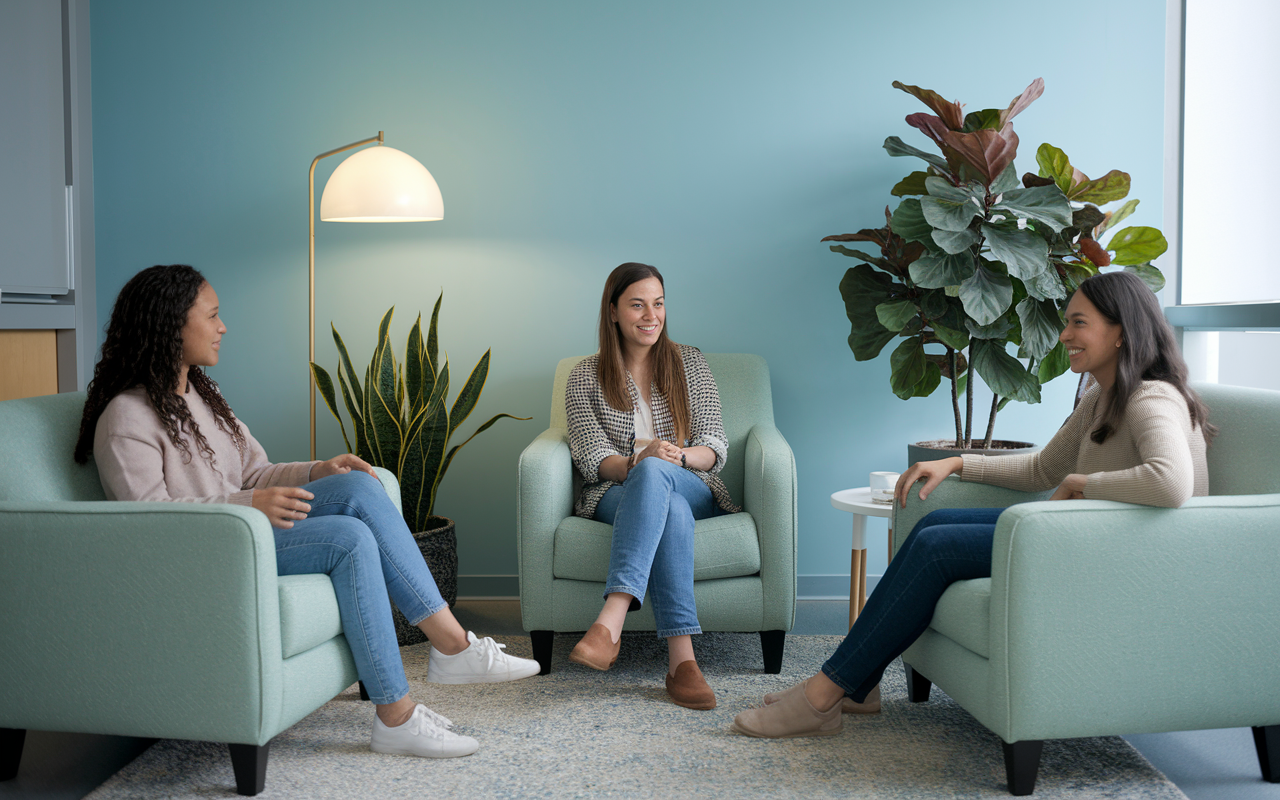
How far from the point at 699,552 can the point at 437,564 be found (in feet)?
2.85

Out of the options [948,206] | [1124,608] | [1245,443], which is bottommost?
[1124,608]

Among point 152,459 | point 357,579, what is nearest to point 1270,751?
point 357,579

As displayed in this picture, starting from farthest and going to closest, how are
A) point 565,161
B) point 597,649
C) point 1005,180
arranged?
point 565,161 < point 1005,180 < point 597,649

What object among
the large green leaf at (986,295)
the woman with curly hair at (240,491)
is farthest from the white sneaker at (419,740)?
the large green leaf at (986,295)

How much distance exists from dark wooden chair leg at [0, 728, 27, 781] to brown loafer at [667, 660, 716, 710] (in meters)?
1.37

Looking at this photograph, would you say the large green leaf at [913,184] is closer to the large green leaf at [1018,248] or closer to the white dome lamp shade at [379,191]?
the large green leaf at [1018,248]

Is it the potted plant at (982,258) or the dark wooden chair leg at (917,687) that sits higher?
the potted plant at (982,258)

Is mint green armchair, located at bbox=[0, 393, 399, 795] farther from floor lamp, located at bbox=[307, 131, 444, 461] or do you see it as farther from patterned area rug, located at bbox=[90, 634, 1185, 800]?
floor lamp, located at bbox=[307, 131, 444, 461]

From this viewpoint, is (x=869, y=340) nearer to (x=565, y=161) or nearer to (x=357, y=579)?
(x=565, y=161)

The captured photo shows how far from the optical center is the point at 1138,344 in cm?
185

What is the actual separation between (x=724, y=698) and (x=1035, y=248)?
1.45m

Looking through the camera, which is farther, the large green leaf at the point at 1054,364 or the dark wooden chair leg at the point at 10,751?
the large green leaf at the point at 1054,364

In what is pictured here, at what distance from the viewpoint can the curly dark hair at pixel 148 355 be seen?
1901 millimetres

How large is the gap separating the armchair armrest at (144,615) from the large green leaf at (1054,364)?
85.3 inches
